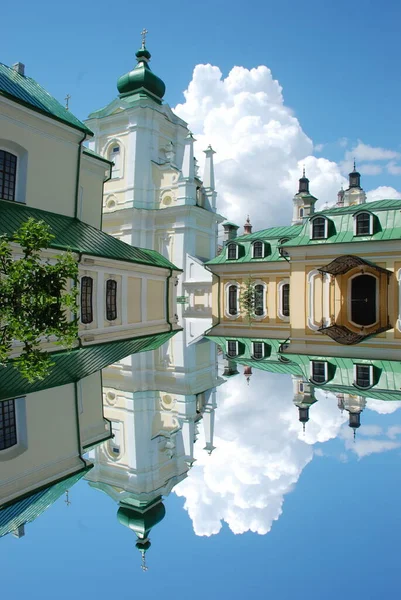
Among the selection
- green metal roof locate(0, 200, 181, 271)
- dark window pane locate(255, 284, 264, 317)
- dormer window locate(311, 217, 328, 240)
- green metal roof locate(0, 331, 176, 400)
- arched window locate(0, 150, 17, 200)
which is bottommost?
green metal roof locate(0, 331, 176, 400)

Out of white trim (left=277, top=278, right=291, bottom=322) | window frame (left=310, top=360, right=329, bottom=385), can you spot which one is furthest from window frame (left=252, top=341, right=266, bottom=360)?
white trim (left=277, top=278, right=291, bottom=322)

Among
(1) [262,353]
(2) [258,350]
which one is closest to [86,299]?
(2) [258,350]

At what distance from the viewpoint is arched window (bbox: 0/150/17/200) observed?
15125 millimetres

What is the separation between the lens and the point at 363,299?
21484mm

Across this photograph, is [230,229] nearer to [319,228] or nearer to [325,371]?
[319,228]

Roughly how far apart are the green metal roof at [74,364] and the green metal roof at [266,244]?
11449mm

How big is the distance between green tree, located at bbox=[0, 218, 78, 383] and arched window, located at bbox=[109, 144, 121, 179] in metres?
21.1

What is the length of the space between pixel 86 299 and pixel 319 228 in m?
11.0

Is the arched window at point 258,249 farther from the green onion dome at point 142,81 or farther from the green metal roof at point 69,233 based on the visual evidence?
the green onion dome at point 142,81

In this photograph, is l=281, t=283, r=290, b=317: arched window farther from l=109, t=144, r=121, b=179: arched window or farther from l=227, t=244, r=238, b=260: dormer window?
l=109, t=144, r=121, b=179: arched window

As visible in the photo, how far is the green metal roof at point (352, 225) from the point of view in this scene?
60.8ft

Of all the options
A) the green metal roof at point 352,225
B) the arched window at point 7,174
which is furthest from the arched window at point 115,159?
the arched window at point 7,174

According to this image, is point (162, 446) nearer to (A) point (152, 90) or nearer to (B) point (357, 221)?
(B) point (357, 221)

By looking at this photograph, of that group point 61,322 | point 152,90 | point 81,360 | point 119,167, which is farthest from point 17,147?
point 152,90
